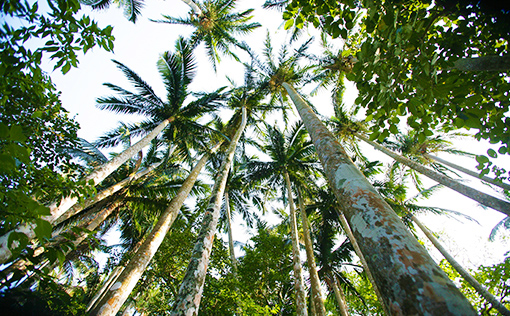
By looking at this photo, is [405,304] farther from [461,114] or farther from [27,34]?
[27,34]

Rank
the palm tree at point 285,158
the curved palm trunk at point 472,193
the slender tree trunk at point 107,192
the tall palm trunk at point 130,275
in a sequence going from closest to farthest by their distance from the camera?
the tall palm trunk at point 130,275, the curved palm trunk at point 472,193, the slender tree trunk at point 107,192, the palm tree at point 285,158

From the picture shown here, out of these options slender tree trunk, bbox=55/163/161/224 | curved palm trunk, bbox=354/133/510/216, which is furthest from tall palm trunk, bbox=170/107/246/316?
curved palm trunk, bbox=354/133/510/216

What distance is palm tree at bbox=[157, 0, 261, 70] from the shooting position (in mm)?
10812

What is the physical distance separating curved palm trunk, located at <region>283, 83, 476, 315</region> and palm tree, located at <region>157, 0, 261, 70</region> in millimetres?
10858

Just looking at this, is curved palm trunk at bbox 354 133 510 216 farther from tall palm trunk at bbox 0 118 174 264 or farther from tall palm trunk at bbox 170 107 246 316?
tall palm trunk at bbox 0 118 174 264

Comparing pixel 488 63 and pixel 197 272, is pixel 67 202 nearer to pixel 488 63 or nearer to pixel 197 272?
pixel 197 272

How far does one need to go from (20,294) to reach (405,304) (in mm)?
2129

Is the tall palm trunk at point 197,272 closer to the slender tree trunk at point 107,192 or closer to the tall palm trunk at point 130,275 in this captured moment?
the tall palm trunk at point 130,275

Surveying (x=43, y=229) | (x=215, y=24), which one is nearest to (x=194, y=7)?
(x=215, y=24)

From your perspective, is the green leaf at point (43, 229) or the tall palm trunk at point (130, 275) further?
the tall palm trunk at point (130, 275)

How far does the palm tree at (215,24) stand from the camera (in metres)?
10.8

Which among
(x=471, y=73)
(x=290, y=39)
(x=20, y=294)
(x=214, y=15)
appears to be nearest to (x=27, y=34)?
(x=20, y=294)

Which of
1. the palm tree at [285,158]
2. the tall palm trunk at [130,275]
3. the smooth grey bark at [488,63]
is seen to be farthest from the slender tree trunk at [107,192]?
the smooth grey bark at [488,63]

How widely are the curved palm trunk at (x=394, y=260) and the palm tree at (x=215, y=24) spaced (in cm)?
1086
